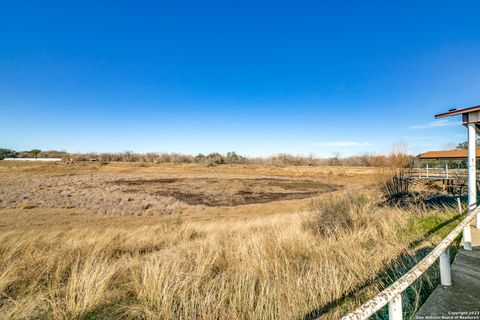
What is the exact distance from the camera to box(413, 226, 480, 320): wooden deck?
2.63 m

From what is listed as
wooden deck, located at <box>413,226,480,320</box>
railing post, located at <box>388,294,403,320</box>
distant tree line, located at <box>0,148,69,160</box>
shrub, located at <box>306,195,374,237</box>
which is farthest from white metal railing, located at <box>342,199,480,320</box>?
distant tree line, located at <box>0,148,69,160</box>

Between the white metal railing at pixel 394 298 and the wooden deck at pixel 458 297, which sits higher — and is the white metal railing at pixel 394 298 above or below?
above

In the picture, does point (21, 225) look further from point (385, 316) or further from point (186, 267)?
point (385, 316)

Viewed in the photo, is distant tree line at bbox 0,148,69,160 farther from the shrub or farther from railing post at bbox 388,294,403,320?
railing post at bbox 388,294,403,320

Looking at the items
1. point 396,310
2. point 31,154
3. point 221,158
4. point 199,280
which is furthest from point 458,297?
point 31,154

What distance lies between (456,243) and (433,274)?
6.64 ft

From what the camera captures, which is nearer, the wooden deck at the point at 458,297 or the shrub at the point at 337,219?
the wooden deck at the point at 458,297

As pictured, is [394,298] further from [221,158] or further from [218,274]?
[221,158]

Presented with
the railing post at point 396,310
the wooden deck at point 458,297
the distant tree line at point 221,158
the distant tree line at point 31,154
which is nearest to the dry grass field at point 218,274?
the wooden deck at point 458,297

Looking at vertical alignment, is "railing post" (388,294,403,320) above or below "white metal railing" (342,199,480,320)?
below

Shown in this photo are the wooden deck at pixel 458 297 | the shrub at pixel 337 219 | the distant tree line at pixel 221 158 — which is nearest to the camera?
the wooden deck at pixel 458 297

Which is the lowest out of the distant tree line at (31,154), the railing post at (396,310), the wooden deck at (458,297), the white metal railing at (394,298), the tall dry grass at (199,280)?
the tall dry grass at (199,280)

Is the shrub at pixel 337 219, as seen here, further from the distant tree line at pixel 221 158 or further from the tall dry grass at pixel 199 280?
the distant tree line at pixel 221 158

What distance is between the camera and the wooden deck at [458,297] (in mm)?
2633
